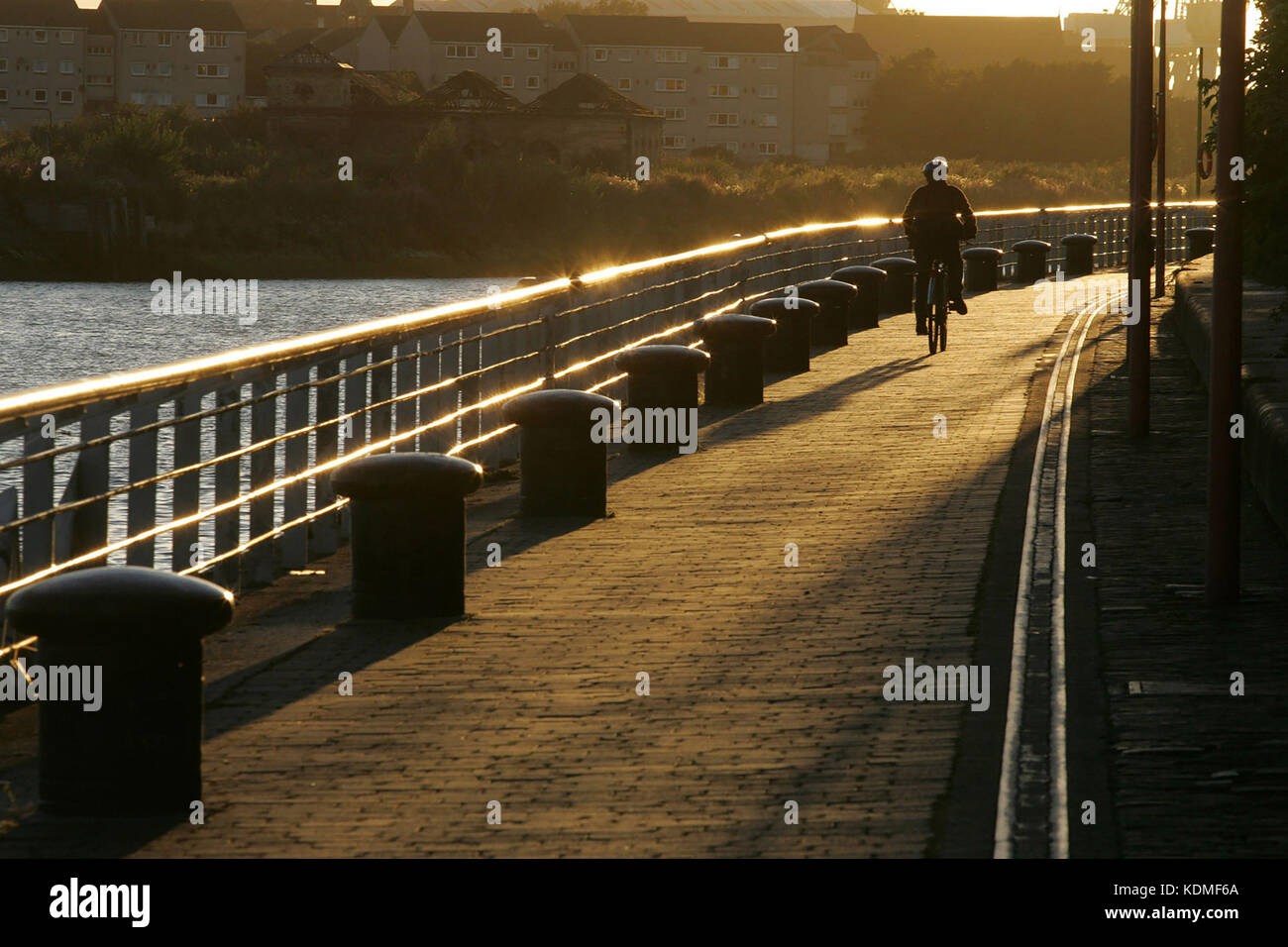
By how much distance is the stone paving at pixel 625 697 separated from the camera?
19.5 ft

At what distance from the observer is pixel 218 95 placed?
144 meters

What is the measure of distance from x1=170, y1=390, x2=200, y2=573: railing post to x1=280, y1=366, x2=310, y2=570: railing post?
1155mm

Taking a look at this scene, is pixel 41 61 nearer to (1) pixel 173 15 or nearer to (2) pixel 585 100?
(1) pixel 173 15

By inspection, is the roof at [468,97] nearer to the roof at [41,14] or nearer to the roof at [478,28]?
the roof at [478,28]

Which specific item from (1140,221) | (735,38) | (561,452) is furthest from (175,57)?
(561,452)

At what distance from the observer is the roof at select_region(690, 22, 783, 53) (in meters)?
150

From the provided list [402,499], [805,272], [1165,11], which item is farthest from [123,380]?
[805,272]

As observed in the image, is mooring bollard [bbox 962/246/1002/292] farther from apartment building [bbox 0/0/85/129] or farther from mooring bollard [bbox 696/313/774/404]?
apartment building [bbox 0/0/85/129]

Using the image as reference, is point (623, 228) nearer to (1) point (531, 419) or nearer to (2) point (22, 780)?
(1) point (531, 419)

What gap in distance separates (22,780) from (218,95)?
14294cm

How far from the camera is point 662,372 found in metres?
15.6
